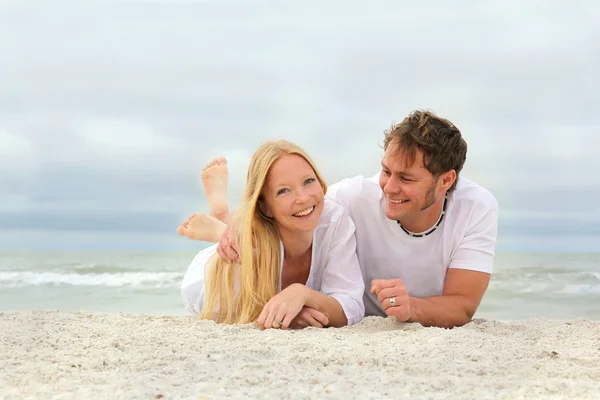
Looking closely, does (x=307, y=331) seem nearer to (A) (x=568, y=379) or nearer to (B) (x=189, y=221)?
(A) (x=568, y=379)

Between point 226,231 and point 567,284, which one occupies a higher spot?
point 226,231

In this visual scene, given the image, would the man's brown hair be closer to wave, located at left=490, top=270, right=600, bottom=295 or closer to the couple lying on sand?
the couple lying on sand

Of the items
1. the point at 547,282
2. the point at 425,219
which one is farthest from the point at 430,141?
the point at 547,282

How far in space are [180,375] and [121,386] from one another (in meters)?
0.25

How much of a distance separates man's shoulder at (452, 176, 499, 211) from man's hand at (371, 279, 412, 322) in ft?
3.28

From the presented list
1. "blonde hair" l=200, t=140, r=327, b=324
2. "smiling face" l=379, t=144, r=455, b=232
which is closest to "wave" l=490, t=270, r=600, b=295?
"smiling face" l=379, t=144, r=455, b=232

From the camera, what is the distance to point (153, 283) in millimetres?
13875

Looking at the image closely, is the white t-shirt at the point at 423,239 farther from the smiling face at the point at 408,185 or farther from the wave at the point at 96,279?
the wave at the point at 96,279

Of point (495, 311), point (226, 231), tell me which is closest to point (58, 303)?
point (495, 311)

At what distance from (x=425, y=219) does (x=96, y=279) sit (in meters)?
11.5

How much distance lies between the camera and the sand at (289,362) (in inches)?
95.0

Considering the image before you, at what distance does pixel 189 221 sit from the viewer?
16.3ft

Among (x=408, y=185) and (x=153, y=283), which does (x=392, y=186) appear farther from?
(x=153, y=283)

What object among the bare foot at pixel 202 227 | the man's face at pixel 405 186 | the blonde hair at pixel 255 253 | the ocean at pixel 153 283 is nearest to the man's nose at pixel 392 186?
the man's face at pixel 405 186
